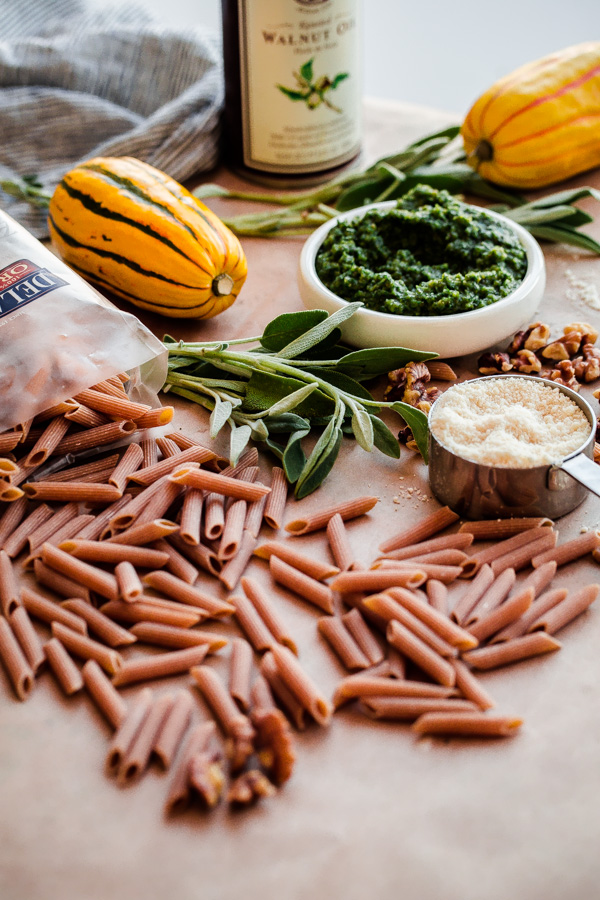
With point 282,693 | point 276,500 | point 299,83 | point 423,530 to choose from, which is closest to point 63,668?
point 282,693

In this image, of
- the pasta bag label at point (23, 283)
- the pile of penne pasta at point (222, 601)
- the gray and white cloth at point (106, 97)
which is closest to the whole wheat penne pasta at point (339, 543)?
the pile of penne pasta at point (222, 601)

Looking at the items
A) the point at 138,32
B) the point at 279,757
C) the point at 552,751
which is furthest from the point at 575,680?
the point at 138,32

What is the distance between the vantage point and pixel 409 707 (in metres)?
0.88

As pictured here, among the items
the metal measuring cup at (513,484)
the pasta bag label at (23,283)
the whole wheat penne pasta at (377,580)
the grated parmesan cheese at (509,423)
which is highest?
the pasta bag label at (23,283)

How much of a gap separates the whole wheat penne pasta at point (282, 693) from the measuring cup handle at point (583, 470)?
1.40 ft

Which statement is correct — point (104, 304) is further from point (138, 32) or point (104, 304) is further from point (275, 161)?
point (138, 32)

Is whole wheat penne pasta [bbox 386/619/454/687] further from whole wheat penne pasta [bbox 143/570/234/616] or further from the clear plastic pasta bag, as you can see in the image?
the clear plastic pasta bag

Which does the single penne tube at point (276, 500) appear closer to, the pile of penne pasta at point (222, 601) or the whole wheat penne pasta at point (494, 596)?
the pile of penne pasta at point (222, 601)

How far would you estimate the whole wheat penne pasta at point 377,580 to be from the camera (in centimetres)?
100

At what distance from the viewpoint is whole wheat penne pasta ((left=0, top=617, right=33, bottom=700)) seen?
915mm

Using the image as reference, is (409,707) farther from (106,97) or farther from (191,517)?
(106,97)

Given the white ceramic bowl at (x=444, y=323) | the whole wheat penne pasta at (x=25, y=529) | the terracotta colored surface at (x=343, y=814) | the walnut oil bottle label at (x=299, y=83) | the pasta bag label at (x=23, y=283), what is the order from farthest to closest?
the walnut oil bottle label at (x=299, y=83), the white ceramic bowl at (x=444, y=323), the pasta bag label at (x=23, y=283), the whole wheat penne pasta at (x=25, y=529), the terracotta colored surface at (x=343, y=814)

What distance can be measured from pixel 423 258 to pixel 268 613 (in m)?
0.73

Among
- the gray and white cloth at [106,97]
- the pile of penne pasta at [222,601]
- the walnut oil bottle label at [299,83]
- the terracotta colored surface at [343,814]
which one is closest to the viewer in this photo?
the terracotta colored surface at [343,814]
